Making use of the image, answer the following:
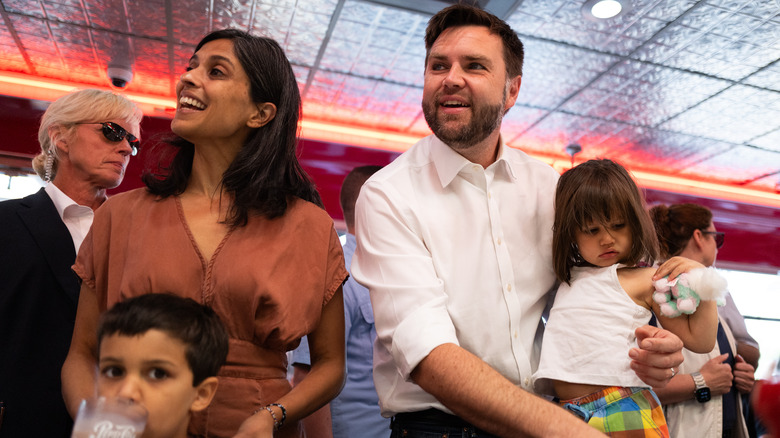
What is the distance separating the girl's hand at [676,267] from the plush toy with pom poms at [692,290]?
21mm

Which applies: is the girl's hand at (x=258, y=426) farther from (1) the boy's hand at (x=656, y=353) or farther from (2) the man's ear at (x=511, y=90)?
(2) the man's ear at (x=511, y=90)

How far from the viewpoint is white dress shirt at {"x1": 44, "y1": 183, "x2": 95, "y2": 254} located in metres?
2.38

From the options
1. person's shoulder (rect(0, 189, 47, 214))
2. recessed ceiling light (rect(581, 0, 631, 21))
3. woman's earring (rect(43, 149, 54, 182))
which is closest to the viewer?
person's shoulder (rect(0, 189, 47, 214))

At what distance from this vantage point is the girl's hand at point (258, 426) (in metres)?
1.27

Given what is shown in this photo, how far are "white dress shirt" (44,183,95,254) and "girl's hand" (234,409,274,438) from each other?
1.35 m

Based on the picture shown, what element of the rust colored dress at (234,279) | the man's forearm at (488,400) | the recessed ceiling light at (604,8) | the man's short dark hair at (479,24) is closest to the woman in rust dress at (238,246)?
the rust colored dress at (234,279)

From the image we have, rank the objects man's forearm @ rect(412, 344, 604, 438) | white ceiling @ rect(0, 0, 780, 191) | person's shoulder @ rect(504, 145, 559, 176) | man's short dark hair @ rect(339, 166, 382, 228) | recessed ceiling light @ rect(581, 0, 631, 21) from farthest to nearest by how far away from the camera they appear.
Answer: white ceiling @ rect(0, 0, 780, 191), recessed ceiling light @ rect(581, 0, 631, 21), man's short dark hair @ rect(339, 166, 382, 228), person's shoulder @ rect(504, 145, 559, 176), man's forearm @ rect(412, 344, 604, 438)

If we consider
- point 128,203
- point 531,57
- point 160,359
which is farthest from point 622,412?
point 531,57

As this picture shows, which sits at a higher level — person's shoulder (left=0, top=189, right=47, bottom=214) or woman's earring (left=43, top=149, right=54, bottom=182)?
woman's earring (left=43, top=149, right=54, bottom=182)

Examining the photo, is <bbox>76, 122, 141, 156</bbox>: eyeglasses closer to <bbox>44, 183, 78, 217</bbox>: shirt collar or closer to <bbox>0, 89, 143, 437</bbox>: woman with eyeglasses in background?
<bbox>0, 89, 143, 437</bbox>: woman with eyeglasses in background

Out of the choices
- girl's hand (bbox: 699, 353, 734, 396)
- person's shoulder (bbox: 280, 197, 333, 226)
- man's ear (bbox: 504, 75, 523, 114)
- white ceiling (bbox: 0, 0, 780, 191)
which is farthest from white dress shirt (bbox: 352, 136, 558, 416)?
white ceiling (bbox: 0, 0, 780, 191)

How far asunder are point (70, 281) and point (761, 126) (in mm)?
6827

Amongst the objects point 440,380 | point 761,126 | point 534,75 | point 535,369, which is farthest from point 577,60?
point 440,380

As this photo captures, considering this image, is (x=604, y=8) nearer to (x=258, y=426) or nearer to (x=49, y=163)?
(x=49, y=163)
